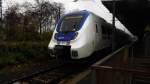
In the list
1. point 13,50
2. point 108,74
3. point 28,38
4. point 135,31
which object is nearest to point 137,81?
point 108,74

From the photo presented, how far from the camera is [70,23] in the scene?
38.0 ft

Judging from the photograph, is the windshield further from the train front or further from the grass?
the grass

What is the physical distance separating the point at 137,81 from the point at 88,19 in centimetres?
365

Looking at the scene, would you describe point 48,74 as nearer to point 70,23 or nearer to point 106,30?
point 70,23

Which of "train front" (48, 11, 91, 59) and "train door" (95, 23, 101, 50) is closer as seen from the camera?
"train front" (48, 11, 91, 59)

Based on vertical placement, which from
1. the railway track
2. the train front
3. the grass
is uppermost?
the train front

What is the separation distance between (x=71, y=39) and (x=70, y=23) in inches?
45.8

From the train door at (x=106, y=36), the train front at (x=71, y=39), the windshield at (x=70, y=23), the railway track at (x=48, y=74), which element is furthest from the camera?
the train door at (x=106, y=36)

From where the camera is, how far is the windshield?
11.3m

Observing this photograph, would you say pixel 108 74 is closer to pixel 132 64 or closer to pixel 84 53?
pixel 84 53

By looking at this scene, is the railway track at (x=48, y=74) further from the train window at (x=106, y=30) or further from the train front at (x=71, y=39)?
the train window at (x=106, y=30)

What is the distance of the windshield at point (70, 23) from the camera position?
443 inches

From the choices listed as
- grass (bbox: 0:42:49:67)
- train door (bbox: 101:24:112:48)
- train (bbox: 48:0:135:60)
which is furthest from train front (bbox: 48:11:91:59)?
train door (bbox: 101:24:112:48)

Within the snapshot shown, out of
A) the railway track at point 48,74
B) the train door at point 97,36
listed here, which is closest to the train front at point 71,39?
the railway track at point 48,74
